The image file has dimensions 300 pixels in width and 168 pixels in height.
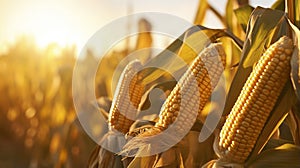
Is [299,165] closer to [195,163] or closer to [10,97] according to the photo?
[195,163]

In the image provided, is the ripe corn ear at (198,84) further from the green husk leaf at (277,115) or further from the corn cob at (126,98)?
the corn cob at (126,98)

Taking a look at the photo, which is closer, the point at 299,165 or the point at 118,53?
the point at 299,165

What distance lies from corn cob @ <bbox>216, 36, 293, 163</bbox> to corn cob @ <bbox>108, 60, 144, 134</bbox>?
0.66 metres

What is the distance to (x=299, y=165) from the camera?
1.72 metres

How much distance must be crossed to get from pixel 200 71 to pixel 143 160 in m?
0.41

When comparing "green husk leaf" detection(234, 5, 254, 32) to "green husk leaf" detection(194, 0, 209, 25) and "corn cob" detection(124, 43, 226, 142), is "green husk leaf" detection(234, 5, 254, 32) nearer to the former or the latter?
"corn cob" detection(124, 43, 226, 142)

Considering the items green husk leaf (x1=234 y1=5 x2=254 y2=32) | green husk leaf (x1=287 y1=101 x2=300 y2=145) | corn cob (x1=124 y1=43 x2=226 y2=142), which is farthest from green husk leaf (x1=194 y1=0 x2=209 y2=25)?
green husk leaf (x1=287 y1=101 x2=300 y2=145)

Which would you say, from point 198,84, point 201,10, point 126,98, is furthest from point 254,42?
point 201,10

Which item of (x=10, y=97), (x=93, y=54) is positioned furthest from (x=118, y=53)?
(x=10, y=97)

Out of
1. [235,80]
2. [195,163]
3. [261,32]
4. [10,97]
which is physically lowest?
[10,97]

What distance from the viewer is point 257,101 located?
5.54ft

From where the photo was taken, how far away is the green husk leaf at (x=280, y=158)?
1.74 m

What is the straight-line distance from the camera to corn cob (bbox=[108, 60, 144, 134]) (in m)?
2.31

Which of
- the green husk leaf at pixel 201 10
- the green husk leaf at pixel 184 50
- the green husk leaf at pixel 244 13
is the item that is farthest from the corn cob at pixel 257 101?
the green husk leaf at pixel 201 10
